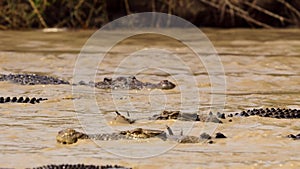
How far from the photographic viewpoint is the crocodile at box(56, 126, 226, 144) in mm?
5918

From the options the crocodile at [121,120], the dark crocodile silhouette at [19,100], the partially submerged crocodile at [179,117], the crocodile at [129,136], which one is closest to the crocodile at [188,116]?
the partially submerged crocodile at [179,117]

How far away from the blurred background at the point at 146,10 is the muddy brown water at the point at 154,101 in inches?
22.1

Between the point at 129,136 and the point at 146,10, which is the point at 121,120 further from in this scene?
the point at 146,10

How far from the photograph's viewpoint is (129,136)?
6.04 metres

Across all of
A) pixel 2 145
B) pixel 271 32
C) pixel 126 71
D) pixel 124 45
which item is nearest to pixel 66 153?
pixel 2 145

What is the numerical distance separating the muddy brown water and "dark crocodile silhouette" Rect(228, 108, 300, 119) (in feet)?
0.34

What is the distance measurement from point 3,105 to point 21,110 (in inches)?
11.9

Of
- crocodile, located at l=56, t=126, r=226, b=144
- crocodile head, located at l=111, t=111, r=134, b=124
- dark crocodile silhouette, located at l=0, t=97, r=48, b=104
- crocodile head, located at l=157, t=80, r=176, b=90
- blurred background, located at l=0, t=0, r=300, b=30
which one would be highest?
blurred background, located at l=0, t=0, r=300, b=30

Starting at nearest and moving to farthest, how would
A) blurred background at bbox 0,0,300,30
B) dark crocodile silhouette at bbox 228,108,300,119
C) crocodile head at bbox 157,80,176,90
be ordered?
dark crocodile silhouette at bbox 228,108,300,119, crocodile head at bbox 157,80,176,90, blurred background at bbox 0,0,300,30

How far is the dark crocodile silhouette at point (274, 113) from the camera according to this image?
684 centimetres

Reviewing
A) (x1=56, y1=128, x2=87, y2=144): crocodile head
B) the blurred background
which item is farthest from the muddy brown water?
the blurred background

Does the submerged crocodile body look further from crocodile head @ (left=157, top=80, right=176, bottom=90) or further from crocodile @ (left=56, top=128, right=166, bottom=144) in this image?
crocodile @ (left=56, top=128, right=166, bottom=144)

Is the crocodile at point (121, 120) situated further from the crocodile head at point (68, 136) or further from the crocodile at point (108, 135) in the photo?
the crocodile head at point (68, 136)

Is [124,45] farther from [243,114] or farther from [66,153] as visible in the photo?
[66,153]
